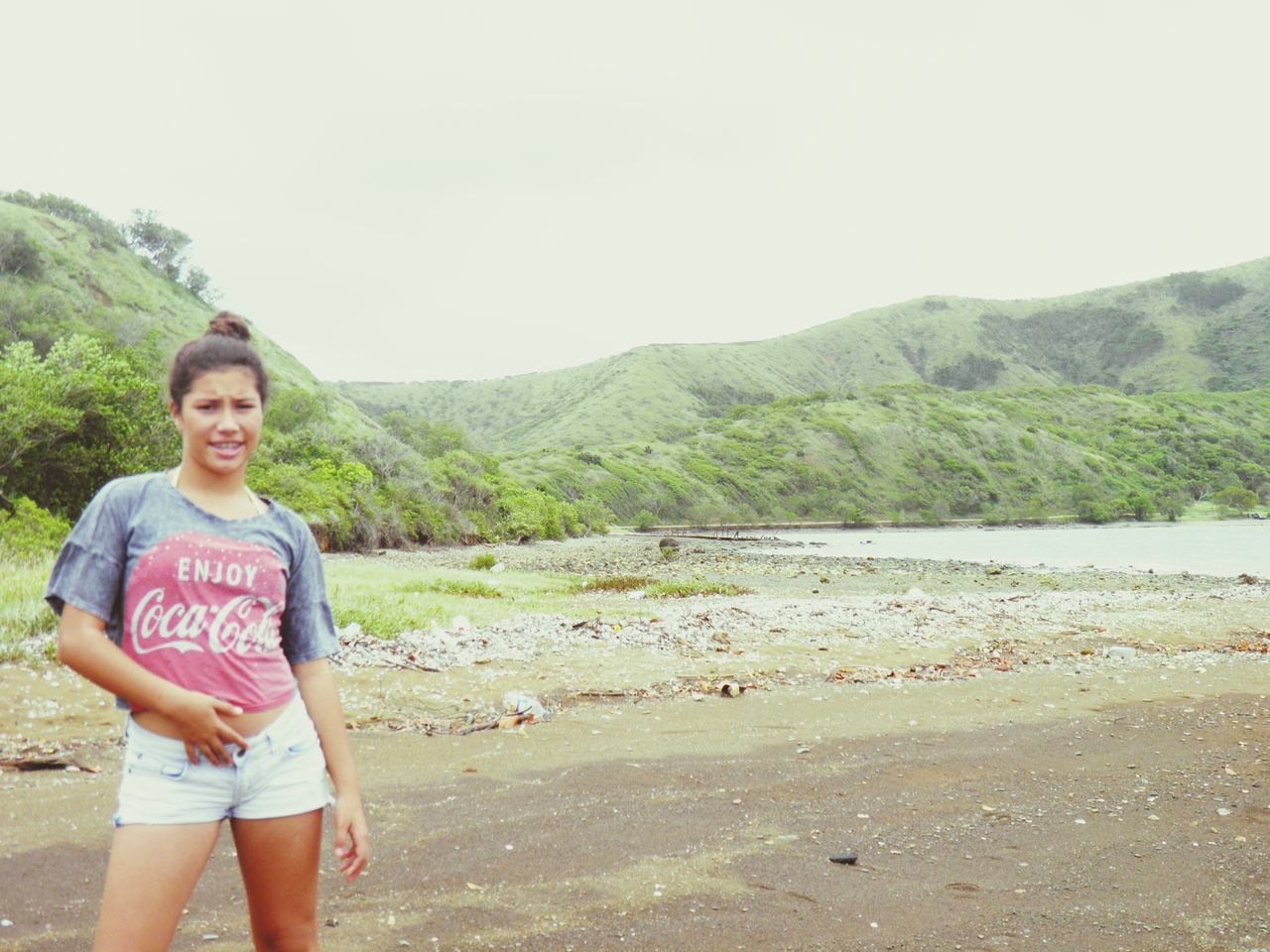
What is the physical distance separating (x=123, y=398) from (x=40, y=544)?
483cm

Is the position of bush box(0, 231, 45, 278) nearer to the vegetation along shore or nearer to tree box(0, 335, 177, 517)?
the vegetation along shore

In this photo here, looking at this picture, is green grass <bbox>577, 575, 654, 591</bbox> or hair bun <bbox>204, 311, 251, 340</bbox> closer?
hair bun <bbox>204, 311, 251, 340</bbox>

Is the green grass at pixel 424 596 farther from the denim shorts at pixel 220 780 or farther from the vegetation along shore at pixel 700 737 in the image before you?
the denim shorts at pixel 220 780

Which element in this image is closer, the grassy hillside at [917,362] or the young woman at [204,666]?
the young woman at [204,666]

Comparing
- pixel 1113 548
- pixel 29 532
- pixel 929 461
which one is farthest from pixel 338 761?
pixel 929 461

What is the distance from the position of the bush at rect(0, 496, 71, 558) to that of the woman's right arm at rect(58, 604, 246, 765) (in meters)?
13.6

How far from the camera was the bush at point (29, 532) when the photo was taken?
Answer: 13.7 m

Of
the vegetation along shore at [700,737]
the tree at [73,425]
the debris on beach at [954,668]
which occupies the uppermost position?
the tree at [73,425]

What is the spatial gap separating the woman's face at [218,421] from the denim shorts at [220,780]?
72 cm

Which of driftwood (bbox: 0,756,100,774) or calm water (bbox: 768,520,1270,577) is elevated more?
driftwood (bbox: 0,756,100,774)

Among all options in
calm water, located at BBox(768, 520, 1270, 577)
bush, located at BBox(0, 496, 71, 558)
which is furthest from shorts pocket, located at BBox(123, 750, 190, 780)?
calm water, located at BBox(768, 520, 1270, 577)

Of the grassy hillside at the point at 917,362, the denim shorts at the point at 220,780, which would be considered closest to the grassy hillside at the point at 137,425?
the denim shorts at the point at 220,780

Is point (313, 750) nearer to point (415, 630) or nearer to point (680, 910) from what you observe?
point (680, 910)

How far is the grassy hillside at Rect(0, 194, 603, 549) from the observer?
17.3 metres
